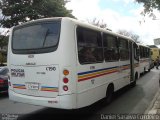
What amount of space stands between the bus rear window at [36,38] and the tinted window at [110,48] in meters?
2.56

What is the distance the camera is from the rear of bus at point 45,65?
5719 millimetres

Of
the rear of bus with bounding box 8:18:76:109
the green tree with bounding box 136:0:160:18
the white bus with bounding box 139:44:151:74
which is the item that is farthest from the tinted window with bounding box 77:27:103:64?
the white bus with bounding box 139:44:151:74

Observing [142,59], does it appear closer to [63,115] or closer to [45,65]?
[63,115]

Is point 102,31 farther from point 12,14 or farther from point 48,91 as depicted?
point 12,14

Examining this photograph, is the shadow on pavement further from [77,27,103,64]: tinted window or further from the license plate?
[77,27,103,64]: tinted window

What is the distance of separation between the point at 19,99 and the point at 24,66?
3.37 ft

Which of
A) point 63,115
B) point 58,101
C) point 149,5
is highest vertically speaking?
point 149,5

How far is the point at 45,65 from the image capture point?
235 inches

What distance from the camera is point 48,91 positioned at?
5914 mm

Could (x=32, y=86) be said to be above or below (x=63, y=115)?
above

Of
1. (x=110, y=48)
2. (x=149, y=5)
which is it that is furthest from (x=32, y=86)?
(x=149, y=5)

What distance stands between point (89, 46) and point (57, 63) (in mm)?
1489

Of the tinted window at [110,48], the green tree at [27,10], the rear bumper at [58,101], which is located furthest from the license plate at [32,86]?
the green tree at [27,10]

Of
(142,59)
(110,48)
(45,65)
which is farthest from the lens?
(142,59)
